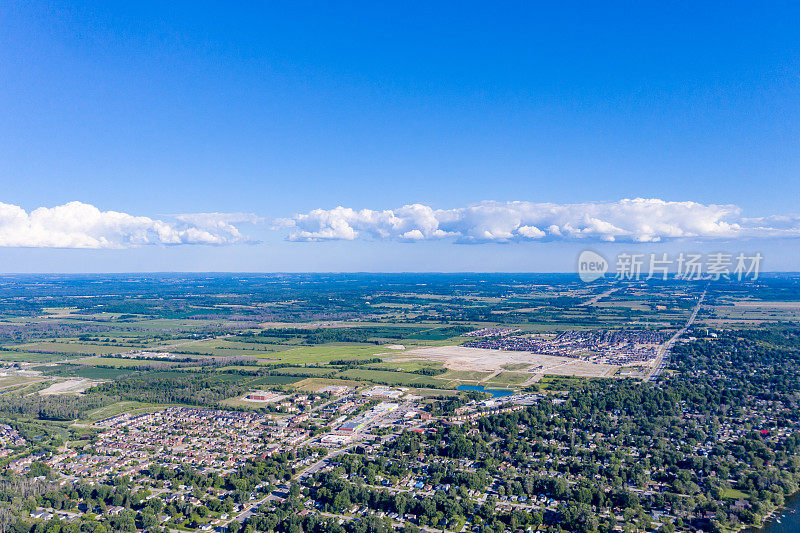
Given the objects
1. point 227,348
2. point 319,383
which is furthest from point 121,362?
point 319,383

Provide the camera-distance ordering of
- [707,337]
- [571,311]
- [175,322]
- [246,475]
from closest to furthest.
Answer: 1. [246,475]
2. [707,337]
3. [175,322]
4. [571,311]

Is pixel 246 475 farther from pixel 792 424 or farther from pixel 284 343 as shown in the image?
pixel 284 343

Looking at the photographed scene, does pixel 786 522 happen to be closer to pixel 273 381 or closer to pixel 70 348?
pixel 273 381

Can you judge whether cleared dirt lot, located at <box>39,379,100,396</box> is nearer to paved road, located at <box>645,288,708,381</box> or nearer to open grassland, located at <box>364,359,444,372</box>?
open grassland, located at <box>364,359,444,372</box>

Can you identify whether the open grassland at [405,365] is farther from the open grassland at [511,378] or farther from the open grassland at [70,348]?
the open grassland at [70,348]

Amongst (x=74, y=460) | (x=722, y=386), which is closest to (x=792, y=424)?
(x=722, y=386)

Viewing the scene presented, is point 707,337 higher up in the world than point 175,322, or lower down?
higher up

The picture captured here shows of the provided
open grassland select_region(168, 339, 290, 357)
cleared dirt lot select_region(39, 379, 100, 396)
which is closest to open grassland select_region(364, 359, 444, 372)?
open grassland select_region(168, 339, 290, 357)
